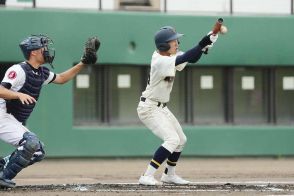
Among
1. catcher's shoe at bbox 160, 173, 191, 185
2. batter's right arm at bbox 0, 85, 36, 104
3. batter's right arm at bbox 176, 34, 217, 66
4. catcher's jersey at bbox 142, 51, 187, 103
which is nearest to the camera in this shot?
batter's right arm at bbox 0, 85, 36, 104

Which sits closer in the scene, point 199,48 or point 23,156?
point 23,156

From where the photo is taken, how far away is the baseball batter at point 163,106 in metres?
11.4

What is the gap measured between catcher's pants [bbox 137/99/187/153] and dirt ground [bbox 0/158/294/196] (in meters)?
0.60

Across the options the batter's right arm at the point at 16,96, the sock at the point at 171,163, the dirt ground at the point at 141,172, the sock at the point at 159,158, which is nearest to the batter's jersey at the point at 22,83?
the batter's right arm at the point at 16,96

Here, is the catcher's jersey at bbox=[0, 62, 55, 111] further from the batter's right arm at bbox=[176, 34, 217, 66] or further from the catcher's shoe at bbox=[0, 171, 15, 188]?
the batter's right arm at bbox=[176, 34, 217, 66]

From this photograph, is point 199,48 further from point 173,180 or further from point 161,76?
point 173,180

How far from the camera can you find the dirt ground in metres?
10.6

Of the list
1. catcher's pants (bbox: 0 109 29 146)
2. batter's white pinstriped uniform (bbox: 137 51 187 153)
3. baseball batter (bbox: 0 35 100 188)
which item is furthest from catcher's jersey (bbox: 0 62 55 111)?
batter's white pinstriped uniform (bbox: 137 51 187 153)

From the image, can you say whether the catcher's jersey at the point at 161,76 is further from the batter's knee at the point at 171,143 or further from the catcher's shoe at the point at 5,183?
the catcher's shoe at the point at 5,183

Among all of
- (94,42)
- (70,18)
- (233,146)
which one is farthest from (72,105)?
(94,42)

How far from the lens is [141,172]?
1586 cm

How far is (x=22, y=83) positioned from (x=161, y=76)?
1883 millimetres

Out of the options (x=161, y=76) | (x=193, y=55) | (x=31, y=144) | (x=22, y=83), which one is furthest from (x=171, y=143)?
(x=22, y=83)

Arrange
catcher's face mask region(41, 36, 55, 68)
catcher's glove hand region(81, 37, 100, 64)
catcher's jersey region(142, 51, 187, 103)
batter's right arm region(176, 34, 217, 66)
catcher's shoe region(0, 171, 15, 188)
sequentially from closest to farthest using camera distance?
1. catcher's shoe region(0, 171, 15, 188)
2. batter's right arm region(176, 34, 217, 66)
3. catcher's face mask region(41, 36, 55, 68)
4. catcher's glove hand region(81, 37, 100, 64)
5. catcher's jersey region(142, 51, 187, 103)
